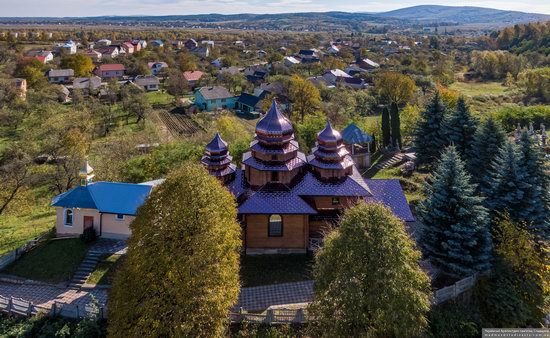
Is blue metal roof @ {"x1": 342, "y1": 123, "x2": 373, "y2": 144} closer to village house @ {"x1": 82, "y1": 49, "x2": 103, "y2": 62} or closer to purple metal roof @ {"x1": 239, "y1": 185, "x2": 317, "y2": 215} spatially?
purple metal roof @ {"x1": 239, "y1": 185, "x2": 317, "y2": 215}

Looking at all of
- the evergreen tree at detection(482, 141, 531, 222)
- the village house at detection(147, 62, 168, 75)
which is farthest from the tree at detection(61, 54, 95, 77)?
the evergreen tree at detection(482, 141, 531, 222)

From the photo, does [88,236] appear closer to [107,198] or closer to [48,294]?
[107,198]

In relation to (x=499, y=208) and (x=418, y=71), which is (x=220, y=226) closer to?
(x=499, y=208)

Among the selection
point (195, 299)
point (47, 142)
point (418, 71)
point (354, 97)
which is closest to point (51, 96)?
point (47, 142)

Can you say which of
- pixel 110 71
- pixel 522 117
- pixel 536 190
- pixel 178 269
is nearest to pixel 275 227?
pixel 178 269

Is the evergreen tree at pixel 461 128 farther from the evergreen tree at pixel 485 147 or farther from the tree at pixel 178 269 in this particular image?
the tree at pixel 178 269
